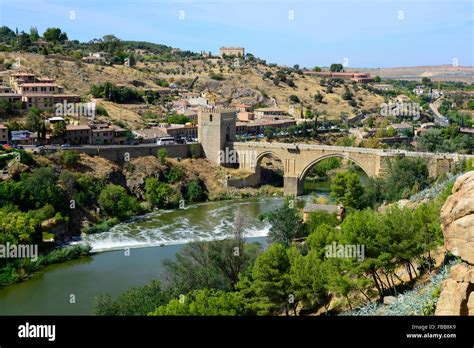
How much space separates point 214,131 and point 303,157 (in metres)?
5.05

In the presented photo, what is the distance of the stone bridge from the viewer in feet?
89.7

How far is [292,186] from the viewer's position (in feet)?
99.5

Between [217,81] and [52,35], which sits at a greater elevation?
[52,35]

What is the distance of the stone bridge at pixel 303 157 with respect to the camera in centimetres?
2735

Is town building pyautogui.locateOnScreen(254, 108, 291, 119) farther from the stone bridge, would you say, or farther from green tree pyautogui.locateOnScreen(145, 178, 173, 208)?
green tree pyautogui.locateOnScreen(145, 178, 173, 208)

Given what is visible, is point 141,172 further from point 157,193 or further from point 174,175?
point 157,193

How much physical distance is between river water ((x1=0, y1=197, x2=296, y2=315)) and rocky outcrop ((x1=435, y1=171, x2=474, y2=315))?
1025 cm

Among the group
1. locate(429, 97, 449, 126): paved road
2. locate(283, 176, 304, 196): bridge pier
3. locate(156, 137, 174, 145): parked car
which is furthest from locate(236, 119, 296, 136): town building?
locate(429, 97, 449, 126): paved road

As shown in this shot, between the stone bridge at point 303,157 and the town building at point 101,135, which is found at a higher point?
the town building at point 101,135

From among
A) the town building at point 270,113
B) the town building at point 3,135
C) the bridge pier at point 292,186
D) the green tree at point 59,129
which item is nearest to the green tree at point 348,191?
the bridge pier at point 292,186

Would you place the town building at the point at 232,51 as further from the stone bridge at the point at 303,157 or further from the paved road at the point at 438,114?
the stone bridge at the point at 303,157

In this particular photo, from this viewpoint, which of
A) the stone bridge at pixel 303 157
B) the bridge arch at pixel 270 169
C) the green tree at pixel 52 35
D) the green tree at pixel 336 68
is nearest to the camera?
the stone bridge at pixel 303 157

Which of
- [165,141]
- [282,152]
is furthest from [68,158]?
[282,152]
